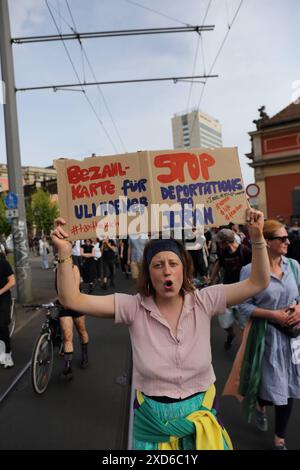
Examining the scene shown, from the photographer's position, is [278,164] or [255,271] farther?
[278,164]

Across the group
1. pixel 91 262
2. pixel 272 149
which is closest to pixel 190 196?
pixel 91 262

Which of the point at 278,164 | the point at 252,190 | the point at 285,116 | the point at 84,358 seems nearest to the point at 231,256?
the point at 84,358

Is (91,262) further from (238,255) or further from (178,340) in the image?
(178,340)

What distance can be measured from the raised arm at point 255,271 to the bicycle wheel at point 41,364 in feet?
8.79

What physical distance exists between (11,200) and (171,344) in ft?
26.8

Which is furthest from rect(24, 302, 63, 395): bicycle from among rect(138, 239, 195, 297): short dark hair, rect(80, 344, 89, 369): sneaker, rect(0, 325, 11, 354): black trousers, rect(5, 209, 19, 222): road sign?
rect(5, 209, 19, 222): road sign

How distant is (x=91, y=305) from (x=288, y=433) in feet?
7.17

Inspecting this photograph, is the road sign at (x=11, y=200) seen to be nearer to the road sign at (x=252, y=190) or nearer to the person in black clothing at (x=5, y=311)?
the person in black clothing at (x=5, y=311)

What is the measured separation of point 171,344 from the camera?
1.93m

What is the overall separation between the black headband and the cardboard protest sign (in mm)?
921

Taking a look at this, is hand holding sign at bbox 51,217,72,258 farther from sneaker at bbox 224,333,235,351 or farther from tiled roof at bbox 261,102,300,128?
tiled roof at bbox 261,102,300,128

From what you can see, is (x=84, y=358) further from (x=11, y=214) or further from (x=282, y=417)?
(x=11, y=214)

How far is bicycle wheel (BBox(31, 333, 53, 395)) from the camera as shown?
3.96m

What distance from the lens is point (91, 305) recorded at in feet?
6.62
